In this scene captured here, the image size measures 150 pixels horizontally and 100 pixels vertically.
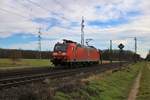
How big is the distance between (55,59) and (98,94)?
26.3 m

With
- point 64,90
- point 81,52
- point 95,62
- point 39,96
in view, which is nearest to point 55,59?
point 81,52

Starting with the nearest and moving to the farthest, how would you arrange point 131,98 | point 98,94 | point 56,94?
point 56,94, point 98,94, point 131,98

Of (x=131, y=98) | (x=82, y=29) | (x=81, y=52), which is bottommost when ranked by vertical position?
(x=131, y=98)

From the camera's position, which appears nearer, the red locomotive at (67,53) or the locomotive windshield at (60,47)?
the red locomotive at (67,53)

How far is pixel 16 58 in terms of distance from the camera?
242 feet

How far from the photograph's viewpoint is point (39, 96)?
1423cm

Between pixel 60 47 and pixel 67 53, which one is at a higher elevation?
pixel 60 47

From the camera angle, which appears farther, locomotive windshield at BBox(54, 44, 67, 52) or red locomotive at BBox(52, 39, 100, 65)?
locomotive windshield at BBox(54, 44, 67, 52)

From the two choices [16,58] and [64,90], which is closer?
[64,90]

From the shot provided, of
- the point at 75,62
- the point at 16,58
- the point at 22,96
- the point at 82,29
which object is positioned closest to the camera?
the point at 22,96

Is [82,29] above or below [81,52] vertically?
above

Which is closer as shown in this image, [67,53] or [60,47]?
[67,53]

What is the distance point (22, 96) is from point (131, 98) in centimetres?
917

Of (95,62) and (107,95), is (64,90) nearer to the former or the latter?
(107,95)
